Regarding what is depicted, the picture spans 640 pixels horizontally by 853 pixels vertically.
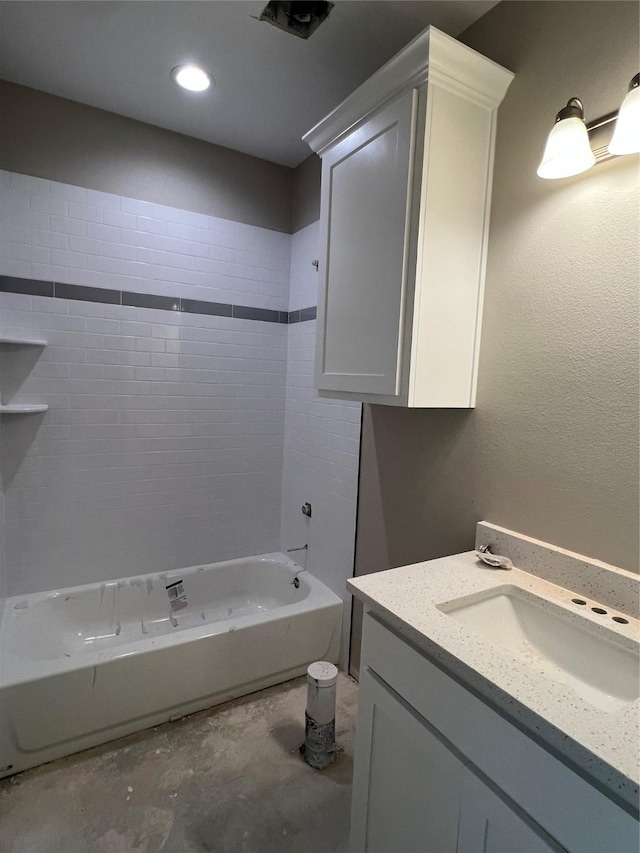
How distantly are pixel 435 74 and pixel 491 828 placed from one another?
71.1 inches

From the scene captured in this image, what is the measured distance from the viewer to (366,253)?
1.49 m

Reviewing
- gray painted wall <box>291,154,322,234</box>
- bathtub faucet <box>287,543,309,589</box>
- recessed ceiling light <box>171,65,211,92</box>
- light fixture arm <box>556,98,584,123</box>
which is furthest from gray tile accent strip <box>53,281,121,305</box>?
light fixture arm <box>556,98,584,123</box>

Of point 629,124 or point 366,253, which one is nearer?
point 629,124

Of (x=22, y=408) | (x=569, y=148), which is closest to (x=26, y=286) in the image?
(x=22, y=408)

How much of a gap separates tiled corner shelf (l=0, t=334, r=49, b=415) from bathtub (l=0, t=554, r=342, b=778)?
93 centimetres

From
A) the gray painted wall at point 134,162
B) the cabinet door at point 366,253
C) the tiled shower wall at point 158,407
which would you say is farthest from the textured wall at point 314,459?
the cabinet door at point 366,253

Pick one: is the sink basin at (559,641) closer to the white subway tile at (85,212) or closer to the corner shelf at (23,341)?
A: the corner shelf at (23,341)

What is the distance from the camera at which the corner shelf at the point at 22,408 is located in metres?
2.00

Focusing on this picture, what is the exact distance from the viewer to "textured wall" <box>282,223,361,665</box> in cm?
223

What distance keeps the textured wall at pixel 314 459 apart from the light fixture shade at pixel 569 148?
4.13ft

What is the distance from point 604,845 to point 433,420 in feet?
3.95

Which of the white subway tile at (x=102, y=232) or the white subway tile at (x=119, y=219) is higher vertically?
the white subway tile at (x=119, y=219)

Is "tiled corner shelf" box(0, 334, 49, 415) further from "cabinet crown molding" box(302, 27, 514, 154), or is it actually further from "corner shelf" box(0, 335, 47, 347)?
"cabinet crown molding" box(302, 27, 514, 154)

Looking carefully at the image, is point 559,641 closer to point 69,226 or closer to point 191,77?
point 191,77
